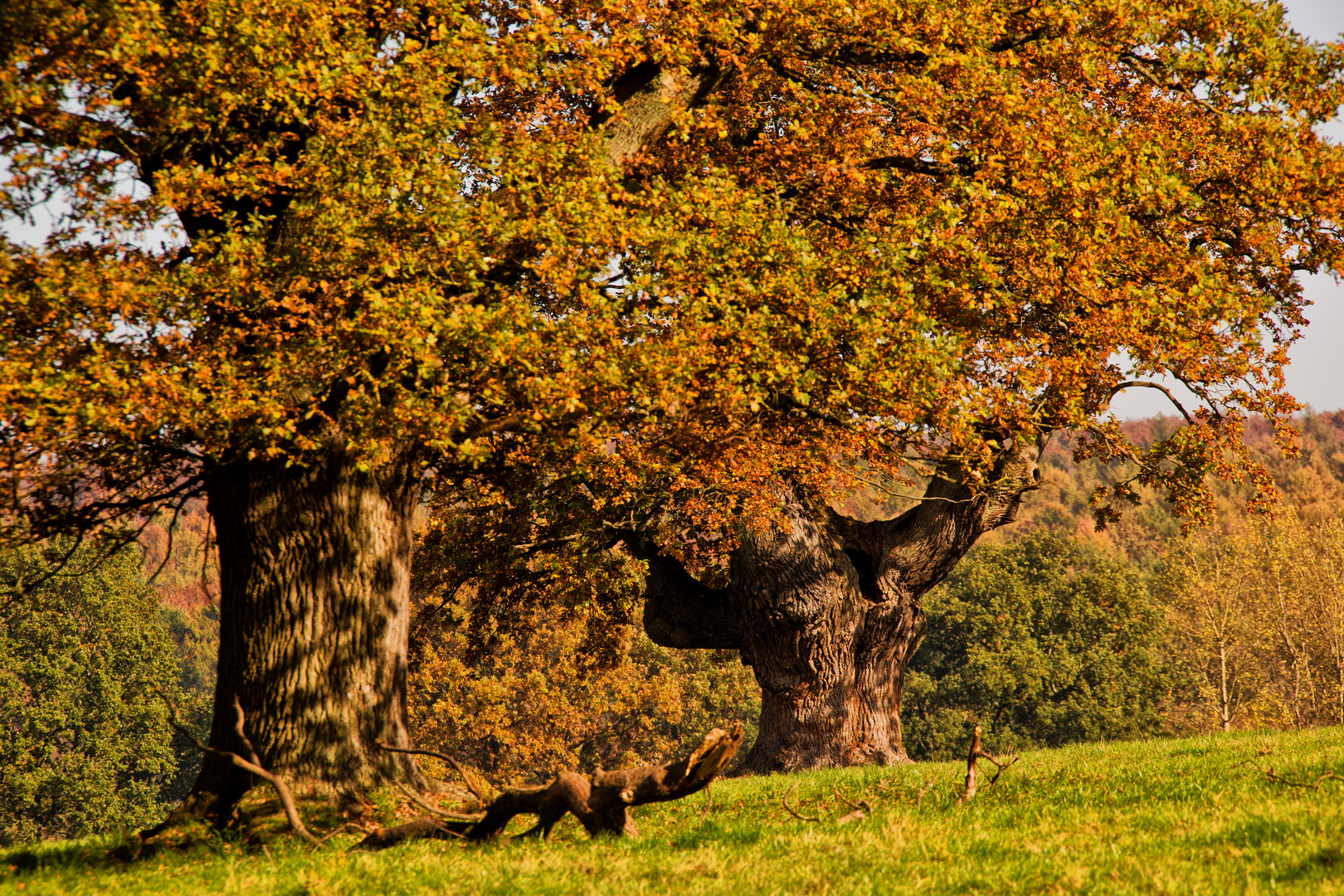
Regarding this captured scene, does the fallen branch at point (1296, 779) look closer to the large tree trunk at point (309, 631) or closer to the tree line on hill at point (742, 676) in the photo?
the large tree trunk at point (309, 631)

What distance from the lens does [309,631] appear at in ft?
33.7

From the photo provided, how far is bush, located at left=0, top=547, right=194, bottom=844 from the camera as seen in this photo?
42375 mm

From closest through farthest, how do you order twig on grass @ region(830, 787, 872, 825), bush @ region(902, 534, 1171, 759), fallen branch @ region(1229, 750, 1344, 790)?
fallen branch @ region(1229, 750, 1344, 790)
twig on grass @ region(830, 787, 872, 825)
bush @ region(902, 534, 1171, 759)

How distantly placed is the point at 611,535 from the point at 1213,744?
10323 millimetres

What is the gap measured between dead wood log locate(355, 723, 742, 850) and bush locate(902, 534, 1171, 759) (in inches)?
1690

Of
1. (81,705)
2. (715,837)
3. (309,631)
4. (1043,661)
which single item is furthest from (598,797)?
(81,705)

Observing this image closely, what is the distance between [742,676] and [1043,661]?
48.8ft

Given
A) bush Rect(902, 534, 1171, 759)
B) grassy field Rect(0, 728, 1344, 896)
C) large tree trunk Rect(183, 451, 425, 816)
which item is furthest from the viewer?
bush Rect(902, 534, 1171, 759)

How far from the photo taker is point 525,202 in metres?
9.52

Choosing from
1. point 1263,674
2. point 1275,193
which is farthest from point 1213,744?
point 1263,674

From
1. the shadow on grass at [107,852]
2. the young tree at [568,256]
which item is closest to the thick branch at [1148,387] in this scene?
the young tree at [568,256]

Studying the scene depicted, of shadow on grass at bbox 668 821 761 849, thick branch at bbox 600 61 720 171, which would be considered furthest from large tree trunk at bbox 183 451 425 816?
thick branch at bbox 600 61 720 171

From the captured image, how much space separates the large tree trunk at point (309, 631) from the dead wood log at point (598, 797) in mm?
1794

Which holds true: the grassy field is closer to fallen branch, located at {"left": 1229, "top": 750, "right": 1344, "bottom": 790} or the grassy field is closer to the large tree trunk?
fallen branch, located at {"left": 1229, "top": 750, "right": 1344, "bottom": 790}
